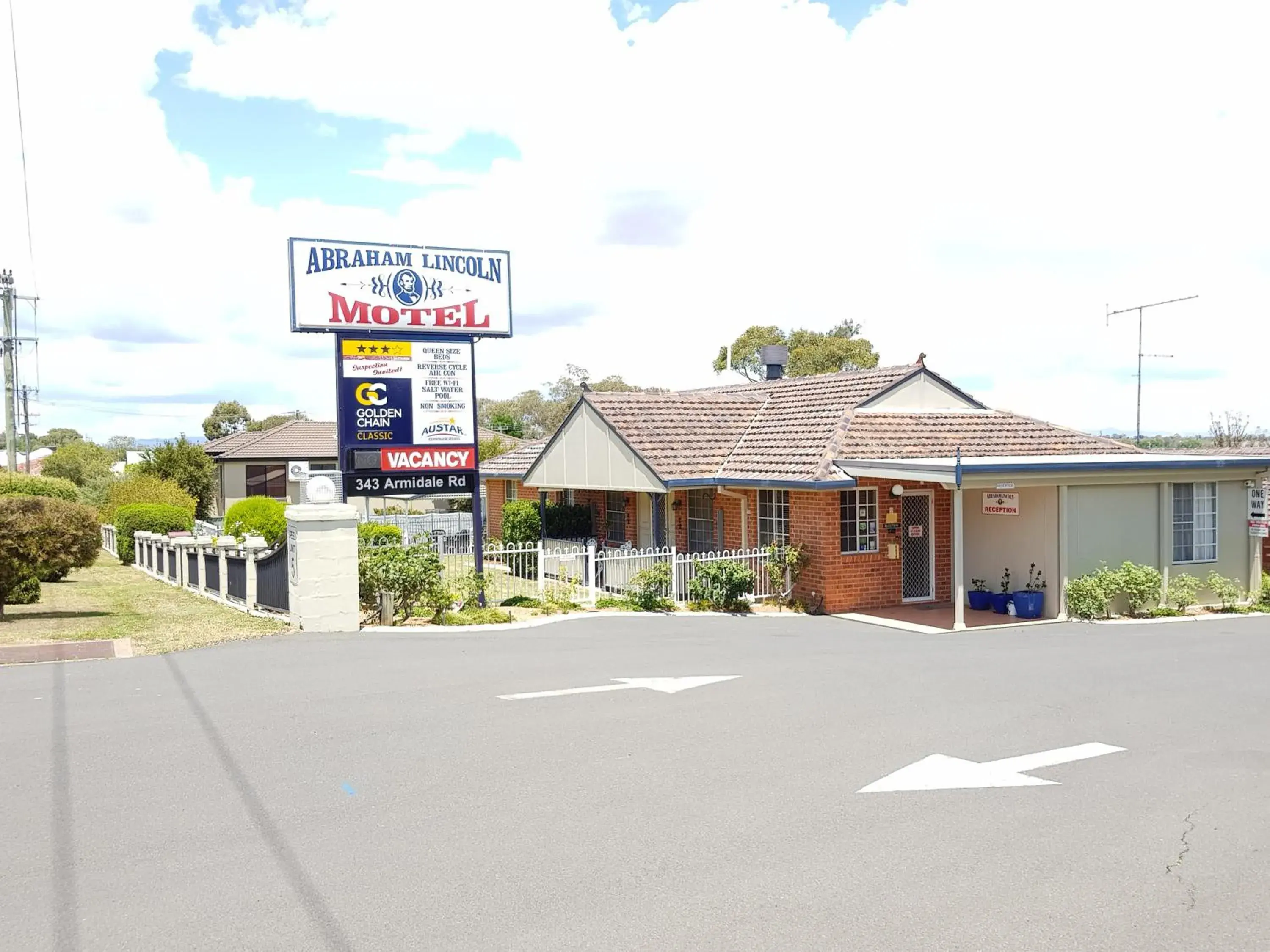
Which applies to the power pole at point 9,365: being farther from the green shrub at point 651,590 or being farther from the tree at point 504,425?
the tree at point 504,425

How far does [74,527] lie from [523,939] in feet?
47.4

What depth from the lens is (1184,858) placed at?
606cm

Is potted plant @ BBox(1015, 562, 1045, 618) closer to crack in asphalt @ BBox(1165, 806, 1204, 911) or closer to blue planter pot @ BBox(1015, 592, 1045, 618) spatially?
blue planter pot @ BBox(1015, 592, 1045, 618)

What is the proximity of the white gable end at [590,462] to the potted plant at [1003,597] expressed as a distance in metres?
6.69

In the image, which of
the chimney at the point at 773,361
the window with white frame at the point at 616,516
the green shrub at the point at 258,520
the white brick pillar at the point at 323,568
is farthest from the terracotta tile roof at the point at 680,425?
the green shrub at the point at 258,520

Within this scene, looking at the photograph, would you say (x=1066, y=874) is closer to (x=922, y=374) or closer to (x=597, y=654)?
(x=597, y=654)

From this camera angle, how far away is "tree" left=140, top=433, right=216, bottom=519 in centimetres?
4694

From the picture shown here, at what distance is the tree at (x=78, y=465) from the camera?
206ft

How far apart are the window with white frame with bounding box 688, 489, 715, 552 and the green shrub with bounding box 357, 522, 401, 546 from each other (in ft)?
21.2

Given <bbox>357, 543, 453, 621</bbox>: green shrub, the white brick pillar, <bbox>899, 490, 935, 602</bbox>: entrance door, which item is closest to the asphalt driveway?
the white brick pillar

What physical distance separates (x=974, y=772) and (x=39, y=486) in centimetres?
3184

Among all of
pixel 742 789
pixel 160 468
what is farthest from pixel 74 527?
pixel 160 468

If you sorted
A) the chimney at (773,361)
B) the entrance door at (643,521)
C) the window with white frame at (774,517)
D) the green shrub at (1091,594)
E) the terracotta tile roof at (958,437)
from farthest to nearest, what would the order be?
the chimney at (773,361), the entrance door at (643,521), the window with white frame at (774,517), the terracotta tile roof at (958,437), the green shrub at (1091,594)

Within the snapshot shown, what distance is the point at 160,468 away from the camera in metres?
46.9
